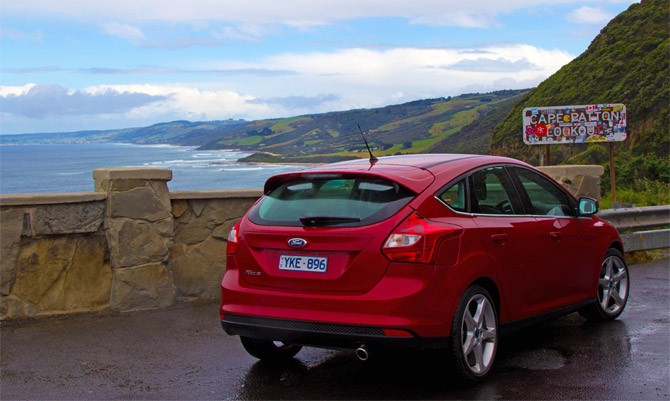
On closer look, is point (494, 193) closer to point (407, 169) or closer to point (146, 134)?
point (407, 169)

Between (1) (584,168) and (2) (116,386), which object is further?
(1) (584,168)

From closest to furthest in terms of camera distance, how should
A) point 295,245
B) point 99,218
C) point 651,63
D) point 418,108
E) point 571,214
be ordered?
point 295,245 < point 571,214 < point 99,218 < point 651,63 < point 418,108

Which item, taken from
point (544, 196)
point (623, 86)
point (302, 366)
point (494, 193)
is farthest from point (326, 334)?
point (623, 86)

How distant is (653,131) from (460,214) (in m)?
31.7

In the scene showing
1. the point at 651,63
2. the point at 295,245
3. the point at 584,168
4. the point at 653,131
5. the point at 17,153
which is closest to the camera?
the point at 295,245

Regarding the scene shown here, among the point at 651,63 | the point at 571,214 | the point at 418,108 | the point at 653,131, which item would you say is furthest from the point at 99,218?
the point at 418,108

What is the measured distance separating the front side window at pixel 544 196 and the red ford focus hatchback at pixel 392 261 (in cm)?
16

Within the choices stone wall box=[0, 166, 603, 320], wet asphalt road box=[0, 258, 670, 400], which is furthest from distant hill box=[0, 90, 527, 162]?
wet asphalt road box=[0, 258, 670, 400]

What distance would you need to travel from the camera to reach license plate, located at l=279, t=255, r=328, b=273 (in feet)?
15.2

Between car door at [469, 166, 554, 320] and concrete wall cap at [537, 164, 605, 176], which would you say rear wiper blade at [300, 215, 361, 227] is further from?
concrete wall cap at [537, 164, 605, 176]

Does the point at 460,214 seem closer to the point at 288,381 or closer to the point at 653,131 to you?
the point at 288,381

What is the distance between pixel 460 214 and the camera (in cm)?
493

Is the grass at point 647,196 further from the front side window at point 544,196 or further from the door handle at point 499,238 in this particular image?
the door handle at point 499,238

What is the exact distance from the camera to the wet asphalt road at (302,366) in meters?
Answer: 4.74
